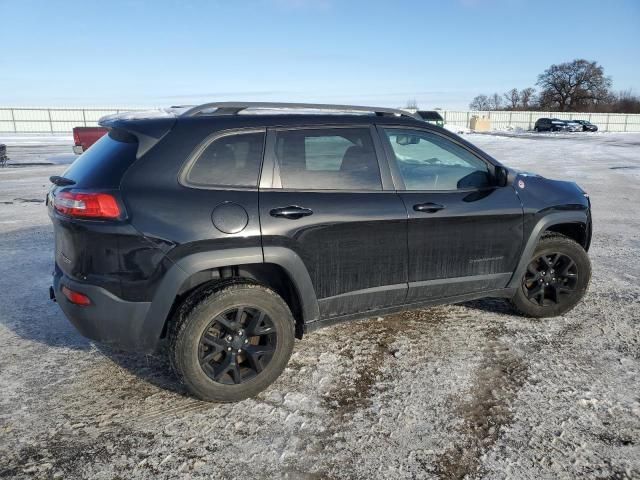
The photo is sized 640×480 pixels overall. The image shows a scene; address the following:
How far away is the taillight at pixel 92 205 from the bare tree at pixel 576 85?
89.8 metres

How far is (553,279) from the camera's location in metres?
4.16

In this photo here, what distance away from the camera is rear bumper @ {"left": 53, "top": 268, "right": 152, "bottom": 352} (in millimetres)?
2754

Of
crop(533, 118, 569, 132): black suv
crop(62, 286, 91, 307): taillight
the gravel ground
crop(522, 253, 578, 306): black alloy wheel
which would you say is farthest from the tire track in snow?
crop(533, 118, 569, 132): black suv

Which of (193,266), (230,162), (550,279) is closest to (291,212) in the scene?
(230,162)

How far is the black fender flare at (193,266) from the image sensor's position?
2.76m

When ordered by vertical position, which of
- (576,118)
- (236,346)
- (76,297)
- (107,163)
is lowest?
(236,346)

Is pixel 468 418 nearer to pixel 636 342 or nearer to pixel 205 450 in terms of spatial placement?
pixel 205 450

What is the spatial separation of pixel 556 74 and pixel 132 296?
91.5m

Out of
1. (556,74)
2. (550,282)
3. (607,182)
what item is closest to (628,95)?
(556,74)

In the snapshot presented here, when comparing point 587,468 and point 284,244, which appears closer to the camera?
point 587,468

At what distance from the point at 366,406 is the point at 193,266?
133 cm

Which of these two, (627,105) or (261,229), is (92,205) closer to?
(261,229)

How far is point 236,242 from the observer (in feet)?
9.34

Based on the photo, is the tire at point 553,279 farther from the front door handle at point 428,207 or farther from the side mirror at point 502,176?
the front door handle at point 428,207
